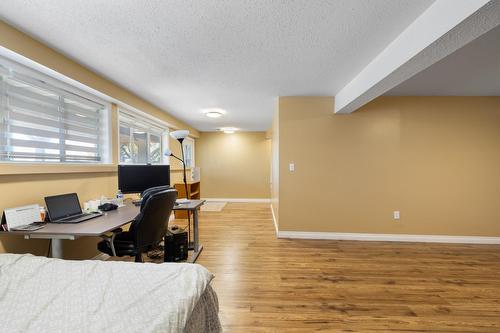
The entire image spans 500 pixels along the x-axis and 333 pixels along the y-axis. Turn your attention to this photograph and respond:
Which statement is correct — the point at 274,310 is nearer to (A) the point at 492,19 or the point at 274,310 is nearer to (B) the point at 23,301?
(B) the point at 23,301

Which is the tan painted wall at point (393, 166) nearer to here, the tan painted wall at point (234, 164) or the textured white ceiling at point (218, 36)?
the textured white ceiling at point (218, 36)

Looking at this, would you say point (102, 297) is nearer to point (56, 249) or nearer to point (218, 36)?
point (56, 249)

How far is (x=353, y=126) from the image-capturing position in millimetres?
3566

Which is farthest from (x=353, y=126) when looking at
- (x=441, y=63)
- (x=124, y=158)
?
Result: (x=124, y=158)

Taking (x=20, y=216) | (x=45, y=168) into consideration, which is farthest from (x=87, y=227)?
Result: (x=45, y=168)

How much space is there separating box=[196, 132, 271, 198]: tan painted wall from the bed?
5768mm

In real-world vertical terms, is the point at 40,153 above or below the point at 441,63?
below

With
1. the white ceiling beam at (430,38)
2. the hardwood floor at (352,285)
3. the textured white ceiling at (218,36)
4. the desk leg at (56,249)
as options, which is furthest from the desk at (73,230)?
the white ceiling beam at (430,38)

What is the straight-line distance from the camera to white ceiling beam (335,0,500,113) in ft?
4.19

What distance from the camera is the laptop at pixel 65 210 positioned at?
1961 millimetres

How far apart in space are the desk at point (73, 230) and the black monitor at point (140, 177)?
26.0 inches

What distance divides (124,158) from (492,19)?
4127mm

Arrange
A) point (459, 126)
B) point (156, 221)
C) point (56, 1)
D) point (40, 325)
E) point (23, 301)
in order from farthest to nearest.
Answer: point (459, 126), point (156, 221), point (56, 1), point (23, 301), point (40, 325)

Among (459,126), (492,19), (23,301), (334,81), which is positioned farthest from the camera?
(459,126)
